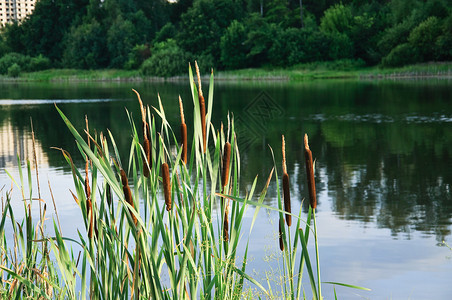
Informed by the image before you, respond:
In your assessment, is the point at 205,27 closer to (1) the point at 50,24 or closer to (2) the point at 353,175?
(1) the point at 50,24

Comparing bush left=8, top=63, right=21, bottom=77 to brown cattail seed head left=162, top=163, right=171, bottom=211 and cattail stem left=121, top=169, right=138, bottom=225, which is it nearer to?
cattail stem left=121, top=169, right=138, bottom=225

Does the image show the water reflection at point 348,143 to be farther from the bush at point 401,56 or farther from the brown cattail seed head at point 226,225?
the bush at point 401,56

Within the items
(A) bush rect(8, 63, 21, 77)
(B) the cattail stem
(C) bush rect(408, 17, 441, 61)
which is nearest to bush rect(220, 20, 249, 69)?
(C) bush rect(408, 17, 441, 61)

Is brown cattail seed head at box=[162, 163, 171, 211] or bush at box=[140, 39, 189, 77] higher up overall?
bush at box=[140, 39, 189, 77]

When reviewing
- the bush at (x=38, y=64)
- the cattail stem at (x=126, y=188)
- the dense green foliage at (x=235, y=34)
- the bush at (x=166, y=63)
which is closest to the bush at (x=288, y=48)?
the dense green foliage at (x=235, y=34)

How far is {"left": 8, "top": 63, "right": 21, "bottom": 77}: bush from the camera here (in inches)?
2480

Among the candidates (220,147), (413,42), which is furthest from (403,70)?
(220,147)

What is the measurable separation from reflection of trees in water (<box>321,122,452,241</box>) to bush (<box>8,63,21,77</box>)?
52.3 meters

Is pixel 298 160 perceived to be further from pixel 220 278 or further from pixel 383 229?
pixel 220 278

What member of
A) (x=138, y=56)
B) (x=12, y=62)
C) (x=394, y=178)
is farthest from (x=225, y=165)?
(x=12, y=62)

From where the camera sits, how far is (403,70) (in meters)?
46.6

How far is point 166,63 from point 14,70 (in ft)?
56.2

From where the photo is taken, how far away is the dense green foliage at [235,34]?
49.6 m

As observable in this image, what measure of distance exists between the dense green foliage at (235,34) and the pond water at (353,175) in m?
25.1
